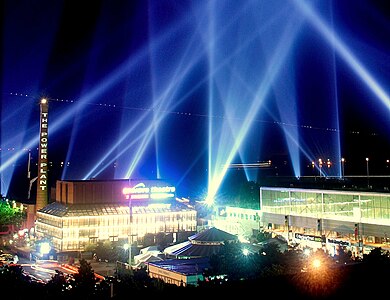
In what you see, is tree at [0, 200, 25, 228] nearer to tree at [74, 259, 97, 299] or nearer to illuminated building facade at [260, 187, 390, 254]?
illuminated building facade at [260, 187, 390, 254]

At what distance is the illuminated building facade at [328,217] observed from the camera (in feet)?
118

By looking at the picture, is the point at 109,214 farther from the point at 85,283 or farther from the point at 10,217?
the point at 85,283

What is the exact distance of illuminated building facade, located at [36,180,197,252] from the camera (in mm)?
49438

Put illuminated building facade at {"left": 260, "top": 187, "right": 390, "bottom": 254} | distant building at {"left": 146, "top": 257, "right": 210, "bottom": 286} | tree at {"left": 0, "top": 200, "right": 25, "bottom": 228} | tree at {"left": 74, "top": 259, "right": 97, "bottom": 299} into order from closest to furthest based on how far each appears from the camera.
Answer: tree at {"left": 74, "top": 259, "right": 97, "bottom": 299} < distant building at {"left": 146, "top": 257, "right": 210, "bottom": 286} < illuminated building facade at {"left": 260, "top": 187, "right": 390, "bottom": 254} < tree at {"left": 0, "top": 200, "right": 25, "bottom": 228}

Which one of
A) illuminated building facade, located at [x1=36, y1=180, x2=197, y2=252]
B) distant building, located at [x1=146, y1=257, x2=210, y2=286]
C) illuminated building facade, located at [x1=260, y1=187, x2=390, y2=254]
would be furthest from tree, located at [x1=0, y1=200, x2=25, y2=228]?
distant building, located at [x1=146, y1=257, x2=210, y2=286]

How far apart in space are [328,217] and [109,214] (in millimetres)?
23848

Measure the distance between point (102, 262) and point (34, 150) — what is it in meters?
134

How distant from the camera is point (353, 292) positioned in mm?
→ 14000

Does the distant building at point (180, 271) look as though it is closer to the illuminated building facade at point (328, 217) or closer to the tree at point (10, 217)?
the illuminated building facade at point (328, 217)

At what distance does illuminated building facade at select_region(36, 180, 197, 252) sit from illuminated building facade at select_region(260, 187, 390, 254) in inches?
502

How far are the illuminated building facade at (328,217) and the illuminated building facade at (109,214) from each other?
12.8 metres

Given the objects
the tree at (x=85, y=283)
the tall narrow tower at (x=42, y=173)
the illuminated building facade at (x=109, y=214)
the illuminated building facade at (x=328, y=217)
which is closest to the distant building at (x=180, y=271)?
the tree at (x=85, y=283)

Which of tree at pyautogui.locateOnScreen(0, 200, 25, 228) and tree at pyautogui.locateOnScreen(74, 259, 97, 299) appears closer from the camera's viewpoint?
tree at pyautogui.locateOnScreen(74, 259, 97, 299)

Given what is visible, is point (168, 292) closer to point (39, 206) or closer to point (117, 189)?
point (117, 189)
